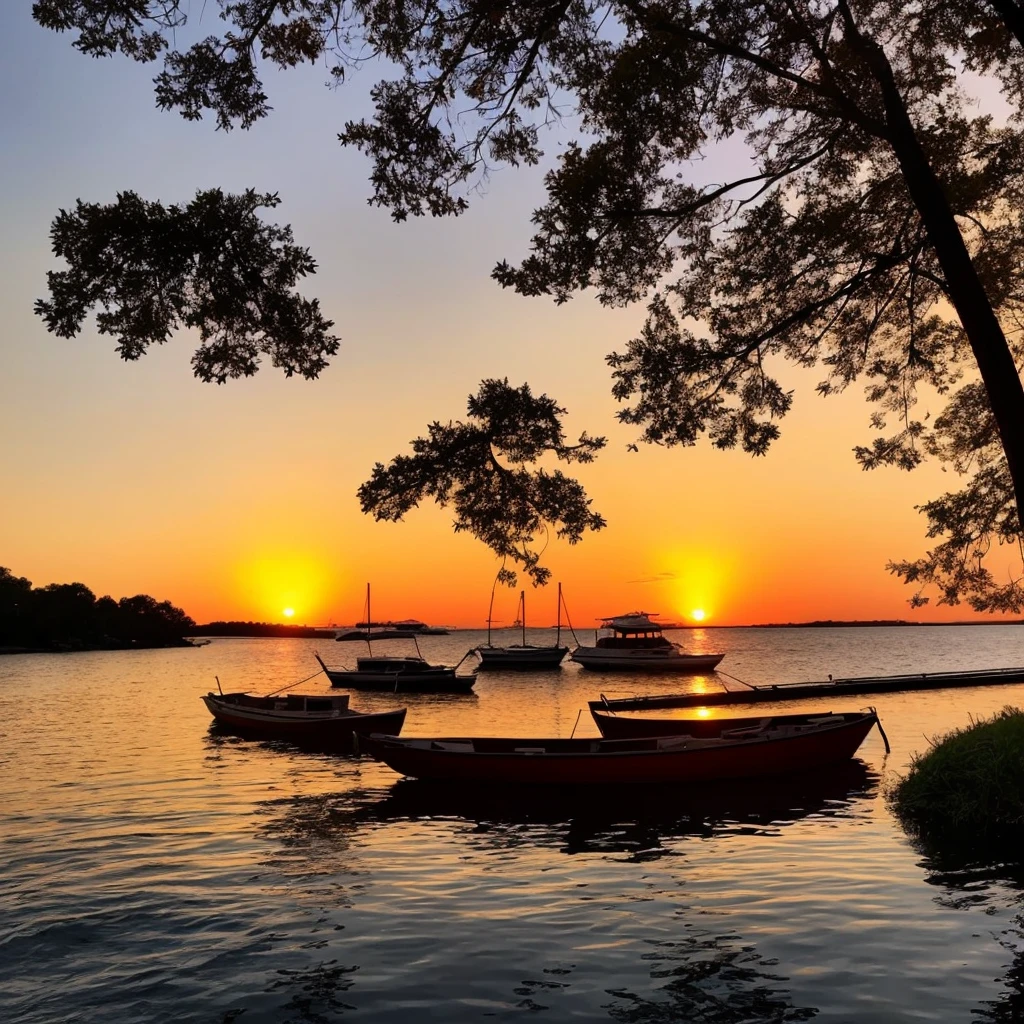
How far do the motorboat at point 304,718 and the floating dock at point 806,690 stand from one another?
14642mm

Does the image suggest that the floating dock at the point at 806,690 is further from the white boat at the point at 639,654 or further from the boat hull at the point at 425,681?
the white boat at the point at 639,654

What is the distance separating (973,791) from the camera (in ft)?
52.9

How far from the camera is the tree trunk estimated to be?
10383 mm

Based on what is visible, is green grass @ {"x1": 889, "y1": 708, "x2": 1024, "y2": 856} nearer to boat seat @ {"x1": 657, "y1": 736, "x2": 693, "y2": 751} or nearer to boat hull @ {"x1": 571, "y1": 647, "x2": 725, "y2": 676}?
boat seat @ {"x1": 657, "y1": 736, "x2": 693, "y2": 751}

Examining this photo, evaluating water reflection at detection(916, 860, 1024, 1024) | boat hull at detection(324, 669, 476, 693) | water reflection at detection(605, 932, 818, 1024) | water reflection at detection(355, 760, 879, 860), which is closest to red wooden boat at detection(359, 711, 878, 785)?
water reflection at detection(355, 760, 879, 860)

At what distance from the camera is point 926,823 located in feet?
56.7

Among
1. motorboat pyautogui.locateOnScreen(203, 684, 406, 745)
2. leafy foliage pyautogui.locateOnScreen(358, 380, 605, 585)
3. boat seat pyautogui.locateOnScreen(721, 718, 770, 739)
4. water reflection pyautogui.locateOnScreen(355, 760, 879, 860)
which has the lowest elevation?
water reflection pyautogui.locateOnScreen(355, 760, 879, 860)

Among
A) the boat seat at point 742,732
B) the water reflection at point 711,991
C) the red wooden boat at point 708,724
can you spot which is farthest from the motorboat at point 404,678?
the water reflection at point 711,991

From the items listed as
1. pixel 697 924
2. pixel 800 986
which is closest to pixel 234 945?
pixel 697 924

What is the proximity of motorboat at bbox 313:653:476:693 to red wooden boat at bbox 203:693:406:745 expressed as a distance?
23.2 metres

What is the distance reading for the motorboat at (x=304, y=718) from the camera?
3494cm

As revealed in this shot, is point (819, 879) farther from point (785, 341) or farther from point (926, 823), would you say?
point (785, 341)

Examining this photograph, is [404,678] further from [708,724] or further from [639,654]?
[708,724]

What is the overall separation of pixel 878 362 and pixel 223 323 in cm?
1119
